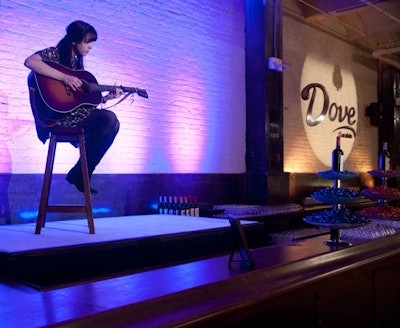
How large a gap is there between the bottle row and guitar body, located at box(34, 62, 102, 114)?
1.73 meters

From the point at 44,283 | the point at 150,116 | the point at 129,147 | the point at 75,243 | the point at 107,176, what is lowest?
the point at 44,283

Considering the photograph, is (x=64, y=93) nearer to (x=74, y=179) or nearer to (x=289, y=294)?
(x=74, y=179)

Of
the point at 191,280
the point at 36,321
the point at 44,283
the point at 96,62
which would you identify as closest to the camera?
the point at 36,321

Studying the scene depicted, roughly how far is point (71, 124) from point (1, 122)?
686mm

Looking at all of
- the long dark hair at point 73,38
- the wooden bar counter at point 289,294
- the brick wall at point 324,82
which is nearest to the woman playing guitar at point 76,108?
the long dark hair at point 73,38

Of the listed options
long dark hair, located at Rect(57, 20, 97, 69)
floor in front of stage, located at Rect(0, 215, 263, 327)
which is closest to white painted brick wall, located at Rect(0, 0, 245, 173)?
long dark hair, located at Rect(57, 20, 97, 69)

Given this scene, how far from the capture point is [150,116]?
209 inches

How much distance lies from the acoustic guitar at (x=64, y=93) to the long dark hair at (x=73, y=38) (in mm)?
408

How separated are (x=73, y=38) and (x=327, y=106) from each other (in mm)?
5497

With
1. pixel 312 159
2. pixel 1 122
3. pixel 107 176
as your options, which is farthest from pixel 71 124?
pixel 312 159

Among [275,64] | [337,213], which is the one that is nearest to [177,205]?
[275,64]

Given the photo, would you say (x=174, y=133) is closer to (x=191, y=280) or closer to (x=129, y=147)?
(x=129, y=147)

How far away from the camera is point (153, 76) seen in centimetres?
539

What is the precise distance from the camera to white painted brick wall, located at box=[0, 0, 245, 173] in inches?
161
